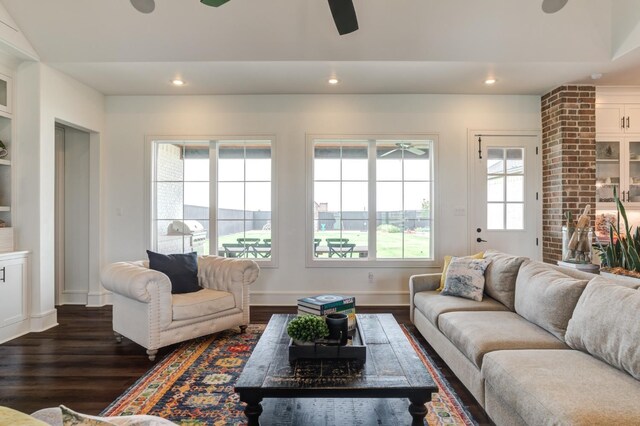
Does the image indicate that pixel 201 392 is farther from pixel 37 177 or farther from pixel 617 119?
pixel 617 119

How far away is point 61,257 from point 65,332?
4.85 feet

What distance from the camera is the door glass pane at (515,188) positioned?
4.66 metres

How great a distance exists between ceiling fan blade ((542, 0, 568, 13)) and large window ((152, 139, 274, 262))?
128 inches

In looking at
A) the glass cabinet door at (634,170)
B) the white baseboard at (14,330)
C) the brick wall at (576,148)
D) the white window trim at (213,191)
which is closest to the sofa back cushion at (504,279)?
the brick wall at (576,148)

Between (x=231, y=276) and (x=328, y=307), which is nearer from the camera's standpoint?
(x=328, y=307)

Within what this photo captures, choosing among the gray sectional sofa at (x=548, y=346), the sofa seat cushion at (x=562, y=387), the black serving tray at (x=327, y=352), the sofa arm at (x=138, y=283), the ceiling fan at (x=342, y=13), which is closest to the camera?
the sofa seat cushion at (x=562, y=387)

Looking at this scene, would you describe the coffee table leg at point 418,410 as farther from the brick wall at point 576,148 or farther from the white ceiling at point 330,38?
the brick wall at point 576,148

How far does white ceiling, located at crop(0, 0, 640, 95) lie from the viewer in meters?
3.31

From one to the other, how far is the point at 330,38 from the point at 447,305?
2717 millimetres

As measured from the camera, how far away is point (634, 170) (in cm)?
447

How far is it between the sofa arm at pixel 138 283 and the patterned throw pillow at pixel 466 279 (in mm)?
2524

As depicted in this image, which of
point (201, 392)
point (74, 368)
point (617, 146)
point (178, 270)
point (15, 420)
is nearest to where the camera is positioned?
point (15, 420)

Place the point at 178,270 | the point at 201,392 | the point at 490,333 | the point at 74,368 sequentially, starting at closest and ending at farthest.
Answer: the point at 490,333, the point at 201,392, the point at 74,368, the point at 178,270

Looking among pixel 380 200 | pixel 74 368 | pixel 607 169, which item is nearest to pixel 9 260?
pixel 74 368
